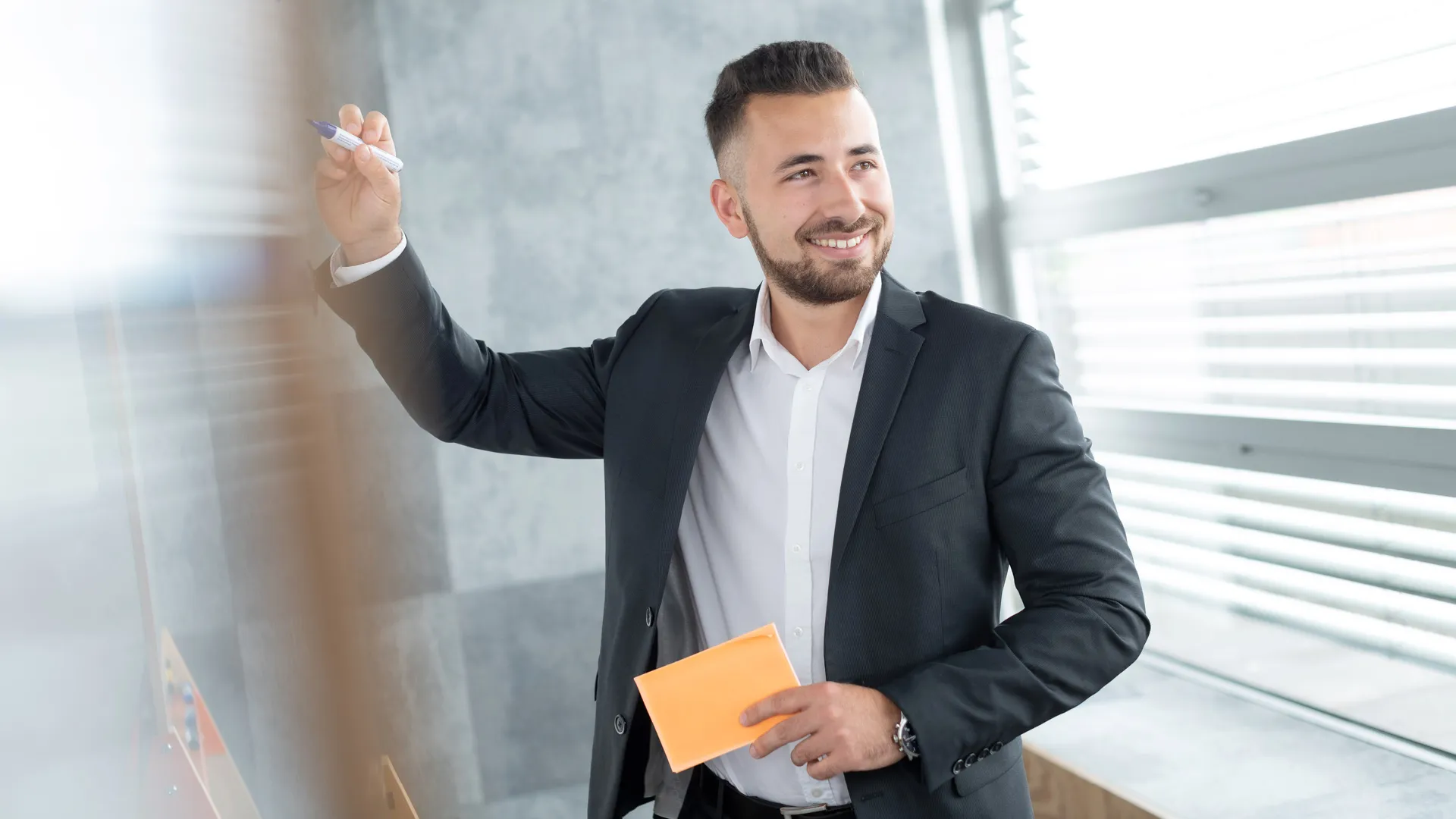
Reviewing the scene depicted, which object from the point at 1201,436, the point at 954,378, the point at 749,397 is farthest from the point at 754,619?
the point at 1201,436

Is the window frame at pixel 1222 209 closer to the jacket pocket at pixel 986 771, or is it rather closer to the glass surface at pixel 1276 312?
the glass surface at pixel 1276 312

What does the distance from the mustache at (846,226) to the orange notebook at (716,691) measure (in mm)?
632

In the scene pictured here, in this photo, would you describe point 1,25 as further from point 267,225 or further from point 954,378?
point 954,378

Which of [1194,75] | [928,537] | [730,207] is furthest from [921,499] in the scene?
[1194,75]

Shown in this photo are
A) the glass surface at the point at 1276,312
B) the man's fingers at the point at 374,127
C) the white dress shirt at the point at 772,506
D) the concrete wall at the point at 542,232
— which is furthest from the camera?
the concrete wall at the point at 542,232

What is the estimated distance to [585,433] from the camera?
5.61 feet

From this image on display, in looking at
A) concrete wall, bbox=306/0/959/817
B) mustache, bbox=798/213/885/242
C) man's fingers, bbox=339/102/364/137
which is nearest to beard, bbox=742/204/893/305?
mustache, bbox=798/213/885/242

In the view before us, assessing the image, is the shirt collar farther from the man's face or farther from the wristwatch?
the wristwatch

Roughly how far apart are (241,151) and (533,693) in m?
2.65

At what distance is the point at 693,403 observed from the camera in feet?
4.98

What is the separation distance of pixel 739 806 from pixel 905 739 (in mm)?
394

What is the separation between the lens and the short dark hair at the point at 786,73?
5.05 feet

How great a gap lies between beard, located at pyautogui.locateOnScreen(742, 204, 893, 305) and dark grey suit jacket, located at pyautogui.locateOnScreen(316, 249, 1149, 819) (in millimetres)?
51

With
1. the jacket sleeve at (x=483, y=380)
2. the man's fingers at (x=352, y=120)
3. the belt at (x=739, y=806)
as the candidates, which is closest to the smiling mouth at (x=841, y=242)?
the jacket sleeve at (x=483, y=380)
